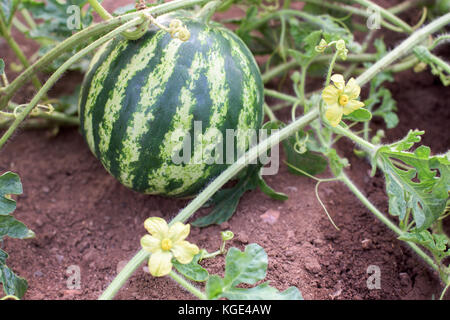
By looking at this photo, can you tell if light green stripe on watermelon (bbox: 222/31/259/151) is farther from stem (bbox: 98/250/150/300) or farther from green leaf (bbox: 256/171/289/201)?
stem (bbox: 98/250/150/300)

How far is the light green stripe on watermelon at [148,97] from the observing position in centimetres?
149

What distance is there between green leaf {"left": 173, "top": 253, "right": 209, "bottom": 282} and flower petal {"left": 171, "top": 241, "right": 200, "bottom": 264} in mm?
89

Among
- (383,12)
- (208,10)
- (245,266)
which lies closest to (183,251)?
(245,266)

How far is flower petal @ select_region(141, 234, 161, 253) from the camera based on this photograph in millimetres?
1180

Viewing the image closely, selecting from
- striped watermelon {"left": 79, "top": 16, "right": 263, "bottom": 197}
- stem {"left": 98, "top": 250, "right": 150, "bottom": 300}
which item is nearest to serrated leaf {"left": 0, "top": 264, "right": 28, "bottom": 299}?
stem {"left": 98, "top": 250, "right": 150, "bottom": 300}

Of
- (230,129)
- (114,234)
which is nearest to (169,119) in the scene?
(230,129)

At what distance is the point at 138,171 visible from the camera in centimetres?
156

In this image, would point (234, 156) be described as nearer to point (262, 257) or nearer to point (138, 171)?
point (138, 171)

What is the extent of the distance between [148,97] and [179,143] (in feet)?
0.55

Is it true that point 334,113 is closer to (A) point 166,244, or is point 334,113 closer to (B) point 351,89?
(B) point 351,89

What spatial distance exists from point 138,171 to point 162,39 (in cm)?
42

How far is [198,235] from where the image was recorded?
1678 millimetres

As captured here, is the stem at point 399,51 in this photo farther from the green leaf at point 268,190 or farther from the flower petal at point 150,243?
the flower petal at point 150,243

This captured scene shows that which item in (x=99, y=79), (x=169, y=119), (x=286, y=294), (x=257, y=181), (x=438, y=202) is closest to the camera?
(x=286, y=294)
